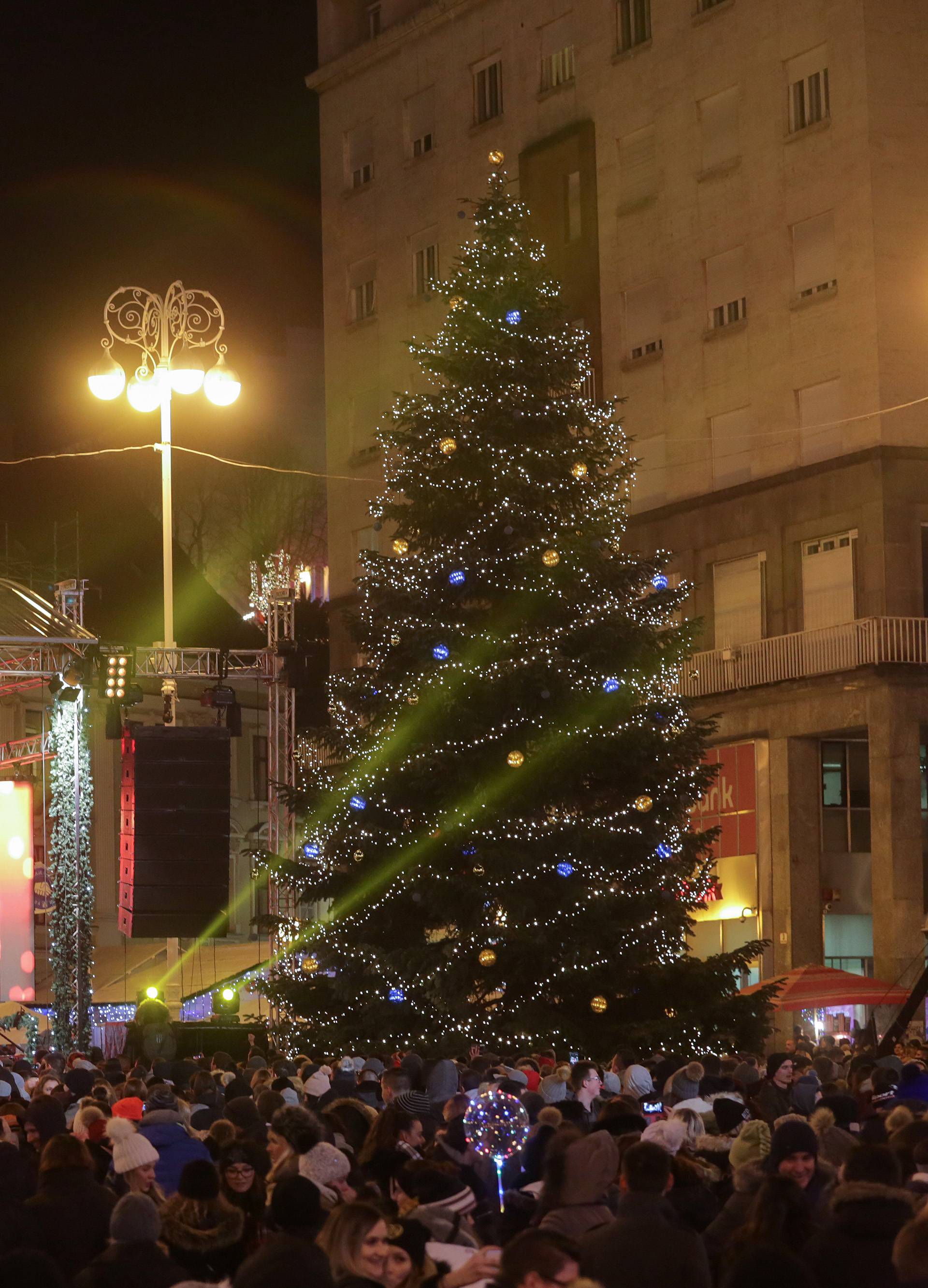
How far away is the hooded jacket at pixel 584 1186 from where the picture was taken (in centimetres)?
796

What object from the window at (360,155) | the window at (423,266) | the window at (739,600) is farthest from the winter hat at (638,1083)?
the window at (360,155)

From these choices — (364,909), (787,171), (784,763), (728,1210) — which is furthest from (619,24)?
(728,1210)

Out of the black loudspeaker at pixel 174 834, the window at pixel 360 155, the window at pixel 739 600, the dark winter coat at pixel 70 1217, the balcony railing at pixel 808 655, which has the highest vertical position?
the window at pixel 360 155

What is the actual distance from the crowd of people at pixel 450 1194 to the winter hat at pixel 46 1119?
0.02m

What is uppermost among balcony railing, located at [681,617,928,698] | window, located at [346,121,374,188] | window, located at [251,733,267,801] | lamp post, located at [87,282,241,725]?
window, located at [346,121,374,188]

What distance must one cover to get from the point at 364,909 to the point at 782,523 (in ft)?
61.2

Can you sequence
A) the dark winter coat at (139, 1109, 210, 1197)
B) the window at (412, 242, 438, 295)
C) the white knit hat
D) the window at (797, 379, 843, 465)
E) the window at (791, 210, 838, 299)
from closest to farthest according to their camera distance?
the white knit hat → the dark winter coat at (139, 1109, 210, 1197) → the window at (797, 379, 843, 465) → the window at (791, 210, 838, 299) → the window at (412, 242, 438, 295)

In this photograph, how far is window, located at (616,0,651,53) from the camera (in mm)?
43531

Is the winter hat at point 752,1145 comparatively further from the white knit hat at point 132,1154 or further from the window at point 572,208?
the window at point 572,208

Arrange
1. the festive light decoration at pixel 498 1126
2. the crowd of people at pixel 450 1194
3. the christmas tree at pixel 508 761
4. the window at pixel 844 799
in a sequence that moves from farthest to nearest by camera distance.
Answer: the window at pixel 844 799 → the christmas tree at pixel 508 761 → the festive light decoration at pixel 498 1126 → the crowd of people at pixel 450 1194

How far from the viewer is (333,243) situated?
51750 millimetres

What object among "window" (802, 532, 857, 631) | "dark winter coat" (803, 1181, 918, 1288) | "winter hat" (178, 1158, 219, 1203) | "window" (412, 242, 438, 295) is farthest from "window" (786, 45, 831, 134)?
"dark winter coat" (803, 1181, 918, 1288)

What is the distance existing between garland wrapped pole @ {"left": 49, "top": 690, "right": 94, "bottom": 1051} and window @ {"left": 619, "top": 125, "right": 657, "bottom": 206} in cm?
1900

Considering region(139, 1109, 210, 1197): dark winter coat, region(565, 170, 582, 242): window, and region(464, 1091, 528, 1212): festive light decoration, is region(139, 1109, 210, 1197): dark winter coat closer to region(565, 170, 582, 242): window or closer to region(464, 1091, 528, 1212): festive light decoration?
region(464, 1091, 528, 1212): festive light decoration
